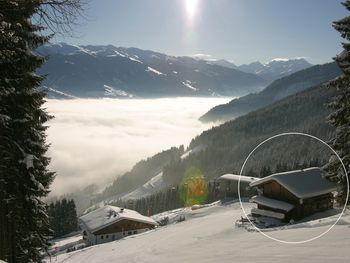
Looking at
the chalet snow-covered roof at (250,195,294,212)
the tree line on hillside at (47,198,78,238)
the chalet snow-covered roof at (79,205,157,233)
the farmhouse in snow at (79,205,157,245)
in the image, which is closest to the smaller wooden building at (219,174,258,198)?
the farmhouse in snow at (79,205,157,245)

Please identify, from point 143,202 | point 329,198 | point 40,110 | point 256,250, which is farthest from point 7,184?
point 143,202

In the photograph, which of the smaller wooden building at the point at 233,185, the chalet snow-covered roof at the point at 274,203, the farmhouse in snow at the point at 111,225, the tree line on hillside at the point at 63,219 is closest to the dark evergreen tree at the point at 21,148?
the chalet snow-covered roof at the point at 274,203

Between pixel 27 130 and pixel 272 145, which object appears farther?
pixel 272 145

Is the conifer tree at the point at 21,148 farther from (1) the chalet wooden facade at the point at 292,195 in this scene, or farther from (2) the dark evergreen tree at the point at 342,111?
(1) the chalet wooden facade at the point at 292,195

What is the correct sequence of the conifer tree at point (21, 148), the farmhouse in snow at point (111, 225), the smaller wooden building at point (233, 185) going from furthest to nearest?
the smaller wooden building at point (233, 185) < the farmhouse in snow at point (111, 225) < the conifer tree at point (21, 148)

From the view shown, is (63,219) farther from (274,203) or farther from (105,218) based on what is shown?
(274,203)

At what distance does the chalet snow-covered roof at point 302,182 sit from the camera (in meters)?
39.5

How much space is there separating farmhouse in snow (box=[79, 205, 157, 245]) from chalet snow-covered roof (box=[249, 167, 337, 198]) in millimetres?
25849

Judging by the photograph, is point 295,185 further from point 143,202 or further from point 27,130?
point 143,202

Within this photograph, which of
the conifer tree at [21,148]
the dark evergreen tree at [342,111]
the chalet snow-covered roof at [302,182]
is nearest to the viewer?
the conifer tree at [21,148]

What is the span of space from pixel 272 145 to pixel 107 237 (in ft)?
416

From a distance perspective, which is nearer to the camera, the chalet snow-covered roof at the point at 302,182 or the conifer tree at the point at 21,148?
the conifer tree at the point at 21,148

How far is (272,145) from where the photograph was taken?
577 feet

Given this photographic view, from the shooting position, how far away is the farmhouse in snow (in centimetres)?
5950
